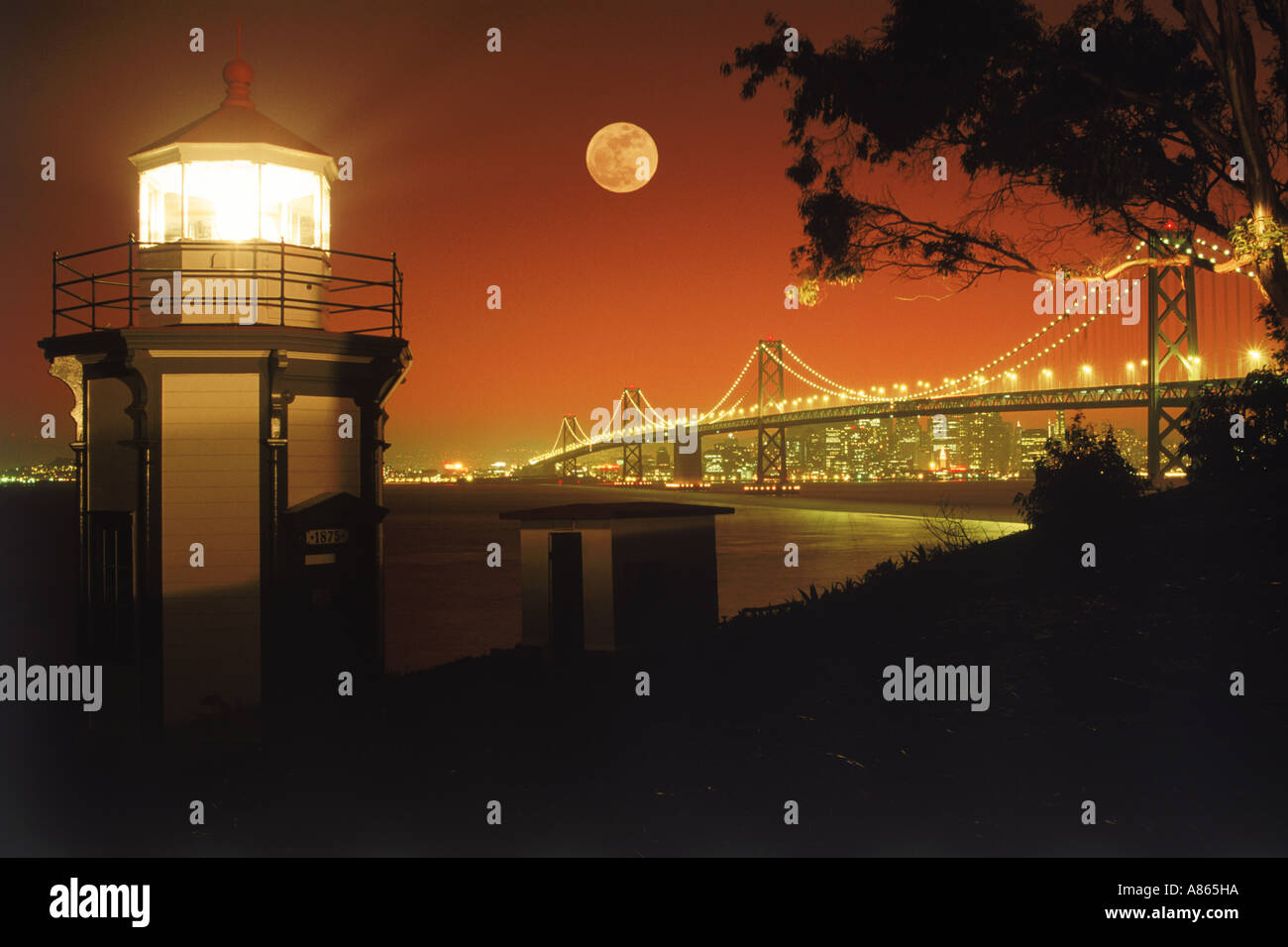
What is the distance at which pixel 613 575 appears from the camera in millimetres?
10867

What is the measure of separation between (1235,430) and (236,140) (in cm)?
1292

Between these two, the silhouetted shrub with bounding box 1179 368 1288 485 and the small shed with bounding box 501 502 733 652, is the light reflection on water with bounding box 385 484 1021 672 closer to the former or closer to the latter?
the small shed with bounding box 501 502 733 652

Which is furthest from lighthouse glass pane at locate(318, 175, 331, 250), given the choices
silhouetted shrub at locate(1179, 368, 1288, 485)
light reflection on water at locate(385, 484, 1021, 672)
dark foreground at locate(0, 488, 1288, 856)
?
silhouetted shrub at locate(1179, 368, 1288, 485)

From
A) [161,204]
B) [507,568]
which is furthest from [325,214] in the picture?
[507,568]

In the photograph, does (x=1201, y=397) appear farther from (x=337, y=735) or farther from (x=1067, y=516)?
(x=337, y=735)

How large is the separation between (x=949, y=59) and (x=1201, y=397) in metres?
6.01

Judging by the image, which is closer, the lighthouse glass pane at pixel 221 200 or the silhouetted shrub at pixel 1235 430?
the lighthouse glass pane at pixel 221 200

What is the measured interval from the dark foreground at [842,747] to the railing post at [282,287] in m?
4.39

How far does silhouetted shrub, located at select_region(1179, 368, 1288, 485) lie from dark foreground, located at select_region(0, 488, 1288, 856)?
2.61 meters

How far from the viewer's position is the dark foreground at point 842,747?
626 cm

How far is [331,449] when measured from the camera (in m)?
11.6

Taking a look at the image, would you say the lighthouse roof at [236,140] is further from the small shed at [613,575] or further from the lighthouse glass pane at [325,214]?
the small shed at [613,575]

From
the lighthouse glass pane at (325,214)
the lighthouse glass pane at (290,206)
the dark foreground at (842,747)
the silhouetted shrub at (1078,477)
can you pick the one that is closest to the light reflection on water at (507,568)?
the silhouetted shrub at (1078,477)
